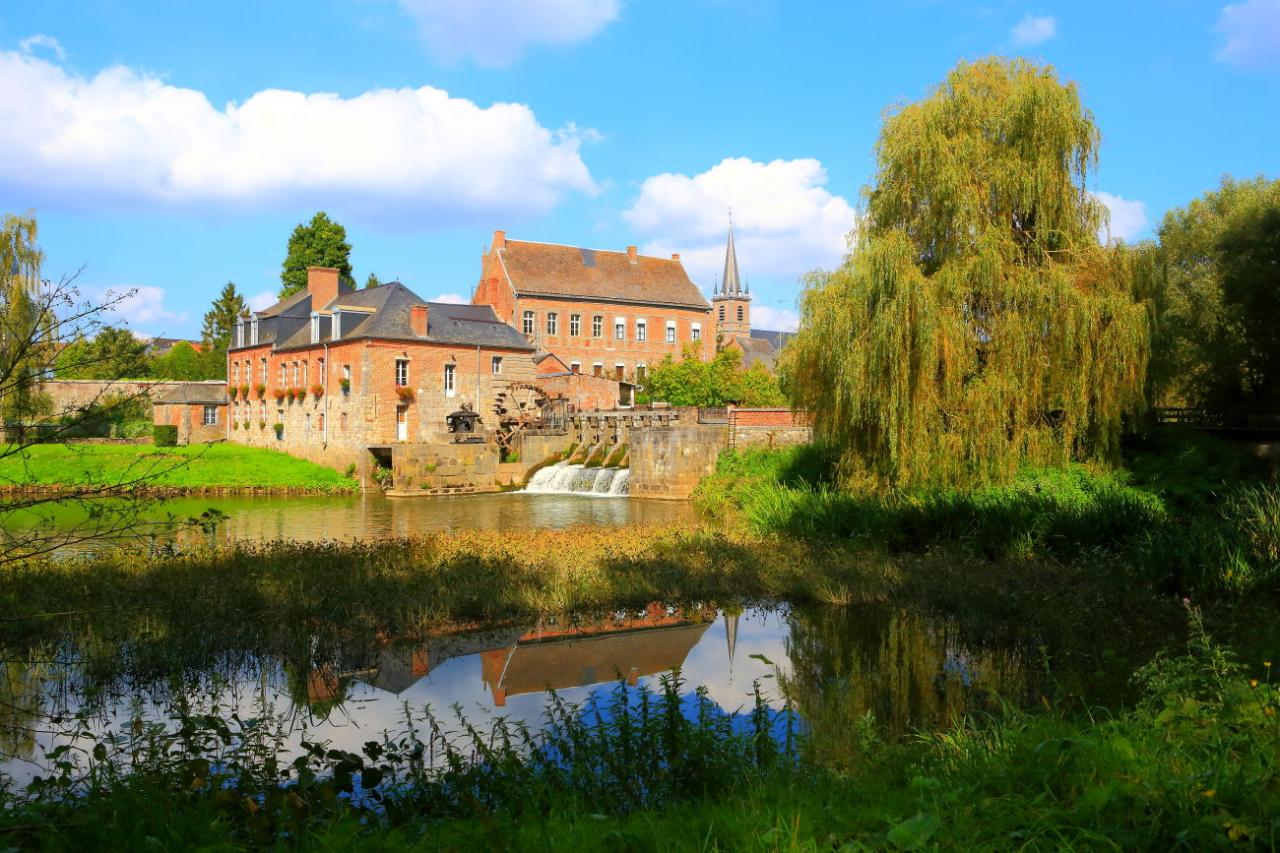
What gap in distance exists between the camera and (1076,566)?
11156 millimetres

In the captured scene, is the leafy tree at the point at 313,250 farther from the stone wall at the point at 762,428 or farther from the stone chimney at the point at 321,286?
the stone wall at the point at 762,428

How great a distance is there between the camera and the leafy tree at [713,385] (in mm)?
39312

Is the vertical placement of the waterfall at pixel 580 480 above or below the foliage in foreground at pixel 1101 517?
below

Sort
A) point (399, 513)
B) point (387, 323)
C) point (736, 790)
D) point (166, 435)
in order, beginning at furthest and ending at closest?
point (166, 435), point (387, 323), point (399, 513), point (736, 790)

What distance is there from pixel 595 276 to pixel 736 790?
4934 centimetres

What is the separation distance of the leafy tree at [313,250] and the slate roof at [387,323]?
828 cm

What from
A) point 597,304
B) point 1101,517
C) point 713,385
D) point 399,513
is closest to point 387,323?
point 399,513

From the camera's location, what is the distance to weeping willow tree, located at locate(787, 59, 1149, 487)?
620 inches

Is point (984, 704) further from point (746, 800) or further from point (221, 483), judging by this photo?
point (221, 483)

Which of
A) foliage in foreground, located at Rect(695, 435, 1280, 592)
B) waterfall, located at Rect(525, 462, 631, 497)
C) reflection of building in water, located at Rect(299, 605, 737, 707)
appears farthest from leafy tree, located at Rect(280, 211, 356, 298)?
reflection of building in water, located at Rect(299, 605, 737, 707)

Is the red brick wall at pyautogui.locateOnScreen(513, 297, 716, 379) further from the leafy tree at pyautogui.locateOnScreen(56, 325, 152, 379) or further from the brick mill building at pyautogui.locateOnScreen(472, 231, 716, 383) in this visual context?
the leafy tree at pyautogui.locateOnScreen(56, 325, 152, 379)

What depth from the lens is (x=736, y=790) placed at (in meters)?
4.64

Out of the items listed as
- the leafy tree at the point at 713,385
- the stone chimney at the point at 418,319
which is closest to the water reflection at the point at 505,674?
the stone chimney at the point at 418,319

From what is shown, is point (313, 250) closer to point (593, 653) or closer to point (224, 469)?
point (224, 469)
